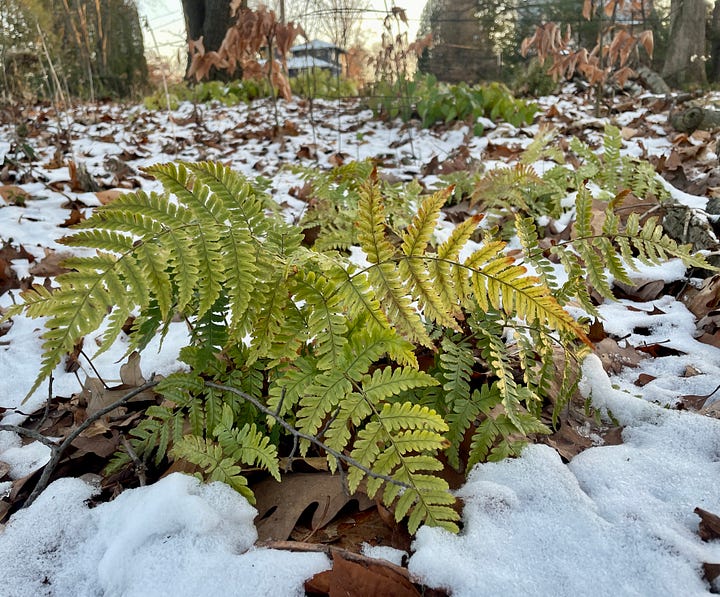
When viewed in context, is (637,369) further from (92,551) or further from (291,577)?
(92,551)

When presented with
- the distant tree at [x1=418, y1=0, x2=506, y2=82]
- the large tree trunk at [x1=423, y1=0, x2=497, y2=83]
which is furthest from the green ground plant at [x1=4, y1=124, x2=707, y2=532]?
the large tree trunk at [x1=423, y1=0, x2=497, y2=83]

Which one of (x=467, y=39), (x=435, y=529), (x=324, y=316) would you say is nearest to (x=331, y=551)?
(x=435, y=529)

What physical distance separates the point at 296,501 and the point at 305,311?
425 millimetres

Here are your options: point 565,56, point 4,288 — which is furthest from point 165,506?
point 565,56

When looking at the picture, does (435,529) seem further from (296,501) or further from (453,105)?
(453,105)

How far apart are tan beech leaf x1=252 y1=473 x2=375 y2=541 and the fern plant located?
90 mm

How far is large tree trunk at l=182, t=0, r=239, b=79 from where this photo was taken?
1123 cm

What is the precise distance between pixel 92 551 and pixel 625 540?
1.06 m

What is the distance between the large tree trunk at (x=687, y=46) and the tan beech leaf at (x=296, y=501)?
12309 mm

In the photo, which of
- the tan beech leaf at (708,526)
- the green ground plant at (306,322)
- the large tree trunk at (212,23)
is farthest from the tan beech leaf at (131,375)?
the large tree trunk at (212,23)

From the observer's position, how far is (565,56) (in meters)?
7.12

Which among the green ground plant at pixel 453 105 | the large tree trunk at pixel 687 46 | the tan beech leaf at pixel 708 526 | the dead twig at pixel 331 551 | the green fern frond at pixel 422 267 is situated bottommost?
the dead twig at pixel 331 551

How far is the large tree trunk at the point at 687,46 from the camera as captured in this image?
10633 mm

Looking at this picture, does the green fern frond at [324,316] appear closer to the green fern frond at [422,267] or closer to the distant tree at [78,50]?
the green fern frond at [422,267]
